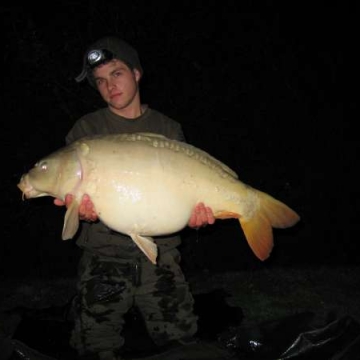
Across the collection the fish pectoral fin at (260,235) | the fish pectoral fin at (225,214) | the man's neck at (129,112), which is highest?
the man's neck at (129,112)

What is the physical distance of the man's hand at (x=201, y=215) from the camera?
2.00 m

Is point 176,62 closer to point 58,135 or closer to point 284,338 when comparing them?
point 58,135

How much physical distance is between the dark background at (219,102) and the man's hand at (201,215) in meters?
1.90

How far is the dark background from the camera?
3.52 m

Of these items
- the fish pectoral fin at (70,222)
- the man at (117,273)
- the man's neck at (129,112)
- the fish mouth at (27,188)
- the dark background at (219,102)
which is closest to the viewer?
the fish pectoral fin at (70,222)

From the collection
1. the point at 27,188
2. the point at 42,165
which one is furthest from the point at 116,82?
the point at 27,188

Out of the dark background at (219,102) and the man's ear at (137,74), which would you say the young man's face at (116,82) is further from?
the dark background at (219,102)

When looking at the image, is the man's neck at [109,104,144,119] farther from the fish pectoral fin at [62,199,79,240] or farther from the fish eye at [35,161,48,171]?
the fish pectoral fin at [62,199,79,240]

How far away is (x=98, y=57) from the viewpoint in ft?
7.55

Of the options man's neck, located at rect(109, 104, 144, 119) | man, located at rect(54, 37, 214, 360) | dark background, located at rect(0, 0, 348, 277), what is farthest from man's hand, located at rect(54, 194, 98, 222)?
dark background, located at rect(0, 0, 348, 277)

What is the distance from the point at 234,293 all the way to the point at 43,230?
1.99 metres

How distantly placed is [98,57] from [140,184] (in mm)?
916

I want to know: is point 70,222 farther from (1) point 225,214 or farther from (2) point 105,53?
(2) point 105,53

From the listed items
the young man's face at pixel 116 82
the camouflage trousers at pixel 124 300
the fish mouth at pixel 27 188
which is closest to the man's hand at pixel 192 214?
the fish mouth at pixel 27 188
